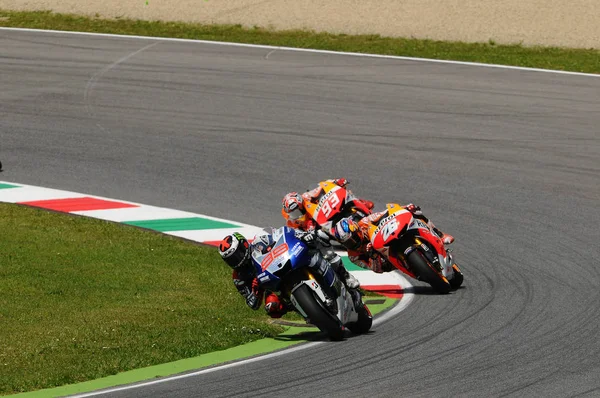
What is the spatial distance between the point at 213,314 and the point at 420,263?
2536 millimetres

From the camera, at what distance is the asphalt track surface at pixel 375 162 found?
35.5 feet

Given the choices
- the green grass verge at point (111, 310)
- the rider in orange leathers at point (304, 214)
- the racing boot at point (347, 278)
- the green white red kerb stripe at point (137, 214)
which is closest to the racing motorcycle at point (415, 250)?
the green grass verge at point (111, 310)

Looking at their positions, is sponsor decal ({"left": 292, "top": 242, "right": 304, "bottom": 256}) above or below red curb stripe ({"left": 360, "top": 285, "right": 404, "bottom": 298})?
above

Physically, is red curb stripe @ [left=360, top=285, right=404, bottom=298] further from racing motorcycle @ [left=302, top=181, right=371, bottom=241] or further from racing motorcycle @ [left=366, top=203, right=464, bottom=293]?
racing motorcycle @ [left=302, top=181, right=371, bottom=241]

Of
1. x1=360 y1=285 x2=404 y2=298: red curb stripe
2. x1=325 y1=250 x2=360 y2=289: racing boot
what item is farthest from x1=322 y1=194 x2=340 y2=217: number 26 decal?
x1=325 y1=250 x2=360 y2=289: racing boot

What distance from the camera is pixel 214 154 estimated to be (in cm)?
2098

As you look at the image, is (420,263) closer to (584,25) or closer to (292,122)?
(292,122)

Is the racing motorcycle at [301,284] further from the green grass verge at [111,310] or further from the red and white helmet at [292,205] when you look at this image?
the red and white helmet at [292,205]

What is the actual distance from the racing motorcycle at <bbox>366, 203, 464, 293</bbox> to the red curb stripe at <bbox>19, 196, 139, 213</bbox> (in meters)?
5.59

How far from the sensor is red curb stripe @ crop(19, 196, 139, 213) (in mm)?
18203

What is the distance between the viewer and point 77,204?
1845 cm

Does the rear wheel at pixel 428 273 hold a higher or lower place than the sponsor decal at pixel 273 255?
lower

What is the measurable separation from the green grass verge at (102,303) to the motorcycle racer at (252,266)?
46cm

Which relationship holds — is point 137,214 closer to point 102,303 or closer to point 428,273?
point 102,303
